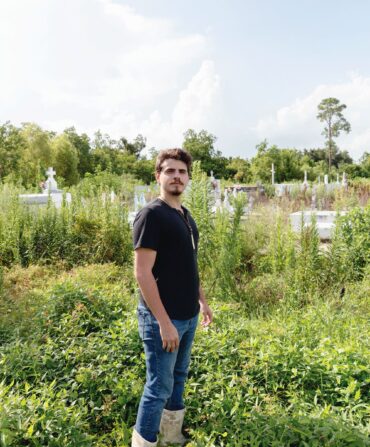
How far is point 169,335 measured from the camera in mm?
2004

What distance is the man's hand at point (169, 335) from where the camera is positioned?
200 cm

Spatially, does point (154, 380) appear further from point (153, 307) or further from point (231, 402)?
point (231, 402)

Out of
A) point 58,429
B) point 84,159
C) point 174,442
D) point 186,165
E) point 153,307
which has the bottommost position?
point 174,442

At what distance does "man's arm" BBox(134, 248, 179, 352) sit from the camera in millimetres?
1993

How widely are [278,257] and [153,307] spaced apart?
329 cm

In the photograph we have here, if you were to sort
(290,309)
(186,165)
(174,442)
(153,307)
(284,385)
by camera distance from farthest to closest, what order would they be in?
(290,309) < (284,385) < (174,442) < (186,165) < (153,307)

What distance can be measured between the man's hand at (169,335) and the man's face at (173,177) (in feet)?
2.26

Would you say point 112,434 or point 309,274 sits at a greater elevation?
point 309,274

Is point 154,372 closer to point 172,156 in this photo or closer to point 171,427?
point 171,427

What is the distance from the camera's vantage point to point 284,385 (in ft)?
9.61

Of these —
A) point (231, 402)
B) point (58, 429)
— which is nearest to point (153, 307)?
point (58, 429)

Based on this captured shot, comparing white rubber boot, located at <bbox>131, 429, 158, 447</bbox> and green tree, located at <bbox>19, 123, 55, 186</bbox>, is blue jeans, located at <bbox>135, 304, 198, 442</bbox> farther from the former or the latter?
green tree, located at <bbox>19, 123, 55, 186</bbox>

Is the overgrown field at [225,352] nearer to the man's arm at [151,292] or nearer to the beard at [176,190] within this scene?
→ the man's arm at [151,292]

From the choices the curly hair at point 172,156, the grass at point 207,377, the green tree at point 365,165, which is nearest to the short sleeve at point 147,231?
the curly hair at point 172,156
